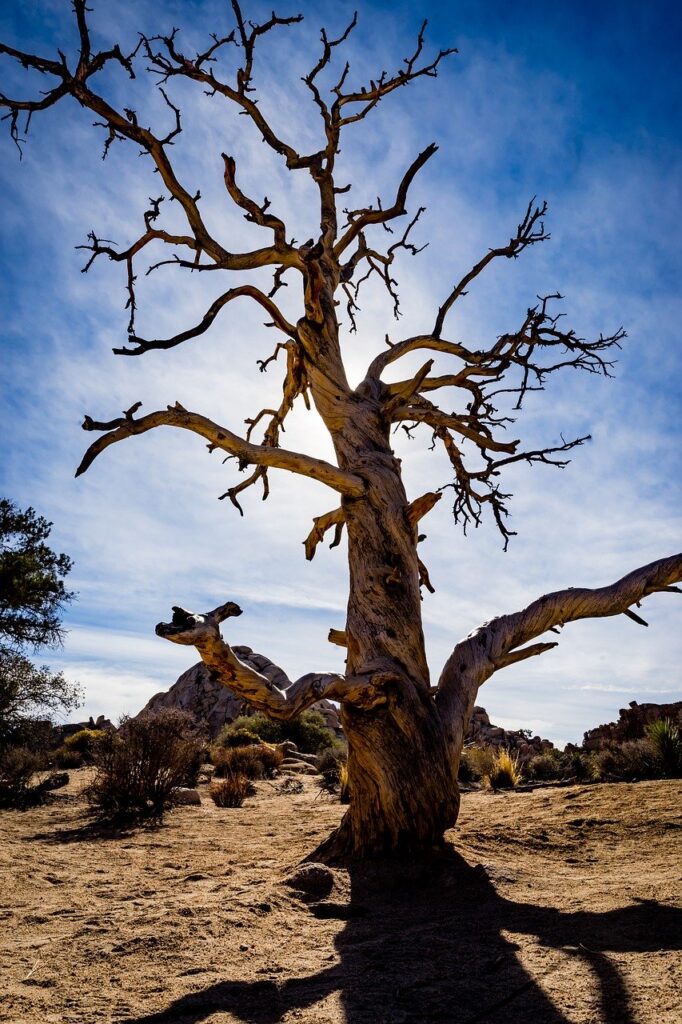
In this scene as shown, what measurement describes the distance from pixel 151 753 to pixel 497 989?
705 centimetres

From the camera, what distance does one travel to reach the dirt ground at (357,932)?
254 centimetres

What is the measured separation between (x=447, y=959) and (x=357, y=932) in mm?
731

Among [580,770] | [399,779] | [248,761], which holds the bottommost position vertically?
[248,761]

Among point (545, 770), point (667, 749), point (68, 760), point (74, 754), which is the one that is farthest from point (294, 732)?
point (667, 749)

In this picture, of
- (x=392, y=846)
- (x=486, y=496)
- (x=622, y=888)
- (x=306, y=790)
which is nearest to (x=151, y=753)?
(x=306, y=790)

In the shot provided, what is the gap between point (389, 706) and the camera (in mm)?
5125

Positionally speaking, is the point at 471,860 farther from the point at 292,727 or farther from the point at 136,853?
the point at 292,727

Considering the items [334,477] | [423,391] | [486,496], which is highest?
[423,391]

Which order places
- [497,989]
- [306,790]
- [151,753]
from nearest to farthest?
[497,989] → [151,753] → [306,790]

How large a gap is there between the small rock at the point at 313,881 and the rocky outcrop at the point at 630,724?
1516 centimetres

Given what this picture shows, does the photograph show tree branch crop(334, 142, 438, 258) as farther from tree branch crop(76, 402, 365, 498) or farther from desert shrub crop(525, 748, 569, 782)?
desert shrub crop(525, 748, 569, 782)

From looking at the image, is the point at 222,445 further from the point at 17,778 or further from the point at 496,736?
the point at 496,736

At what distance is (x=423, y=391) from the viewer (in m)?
7.45

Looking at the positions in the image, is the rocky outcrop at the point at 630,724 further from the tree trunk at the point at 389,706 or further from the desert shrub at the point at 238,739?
the tree trunk at the point at 389,706
